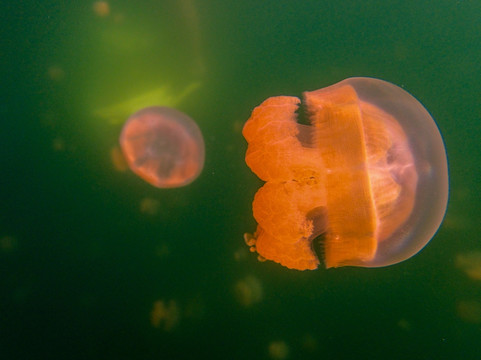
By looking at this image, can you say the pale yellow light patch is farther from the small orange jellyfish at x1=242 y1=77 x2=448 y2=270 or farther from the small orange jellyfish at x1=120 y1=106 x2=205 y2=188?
the small orange jellyfish at x1=242 y1=77 x2=448 y2=270

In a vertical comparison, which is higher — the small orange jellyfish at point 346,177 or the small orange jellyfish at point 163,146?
the small orange jellyfish at point 163,146

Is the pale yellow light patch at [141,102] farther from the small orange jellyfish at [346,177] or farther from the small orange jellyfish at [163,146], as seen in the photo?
the small orange jellyfish at [346,177]

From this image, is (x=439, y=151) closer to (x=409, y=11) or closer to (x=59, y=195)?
(x=409, y=11)

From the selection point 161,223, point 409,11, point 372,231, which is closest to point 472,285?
point 372,231

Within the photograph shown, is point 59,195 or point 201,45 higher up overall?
point 201,45

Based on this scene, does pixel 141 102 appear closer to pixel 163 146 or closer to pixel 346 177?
pixel 163 146
